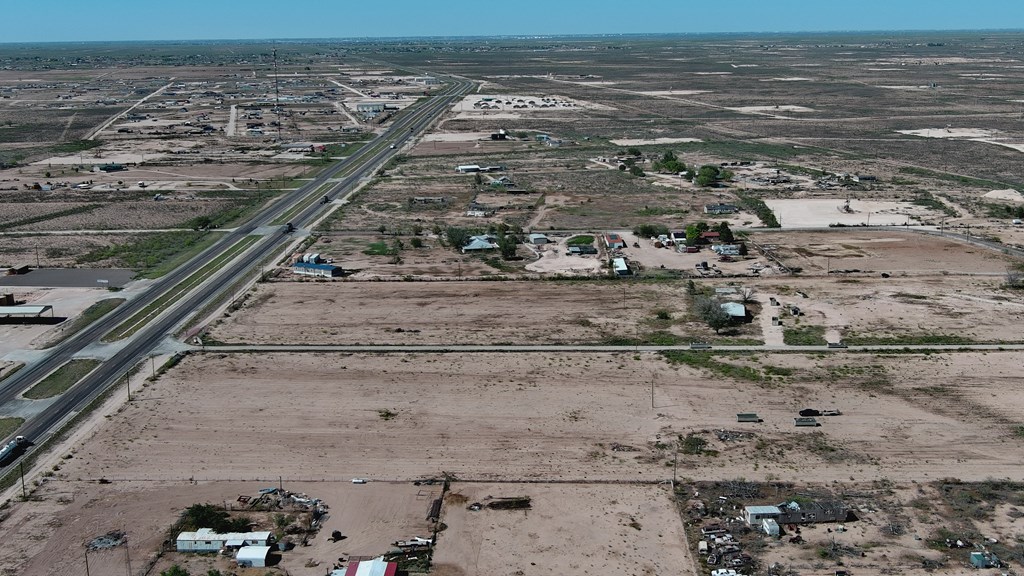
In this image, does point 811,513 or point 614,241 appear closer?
point 811,513

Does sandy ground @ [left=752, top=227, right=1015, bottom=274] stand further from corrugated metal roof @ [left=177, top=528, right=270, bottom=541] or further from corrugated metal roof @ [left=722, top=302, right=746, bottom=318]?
corrugated metal roof @ [left=177, top=528, right=270, bottom=541]

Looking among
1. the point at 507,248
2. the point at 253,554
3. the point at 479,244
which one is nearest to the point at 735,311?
the point at 507,248

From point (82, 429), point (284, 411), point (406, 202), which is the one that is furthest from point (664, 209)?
point (82, 429)

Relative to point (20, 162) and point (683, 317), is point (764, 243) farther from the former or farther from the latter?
point (20, 162)

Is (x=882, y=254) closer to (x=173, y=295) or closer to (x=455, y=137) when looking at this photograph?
(x=173, y=295)

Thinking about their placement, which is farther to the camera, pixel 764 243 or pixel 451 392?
pixel 764 243

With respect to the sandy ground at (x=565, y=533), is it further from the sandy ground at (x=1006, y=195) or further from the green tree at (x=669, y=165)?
the green tree at (x=669, y=165)
